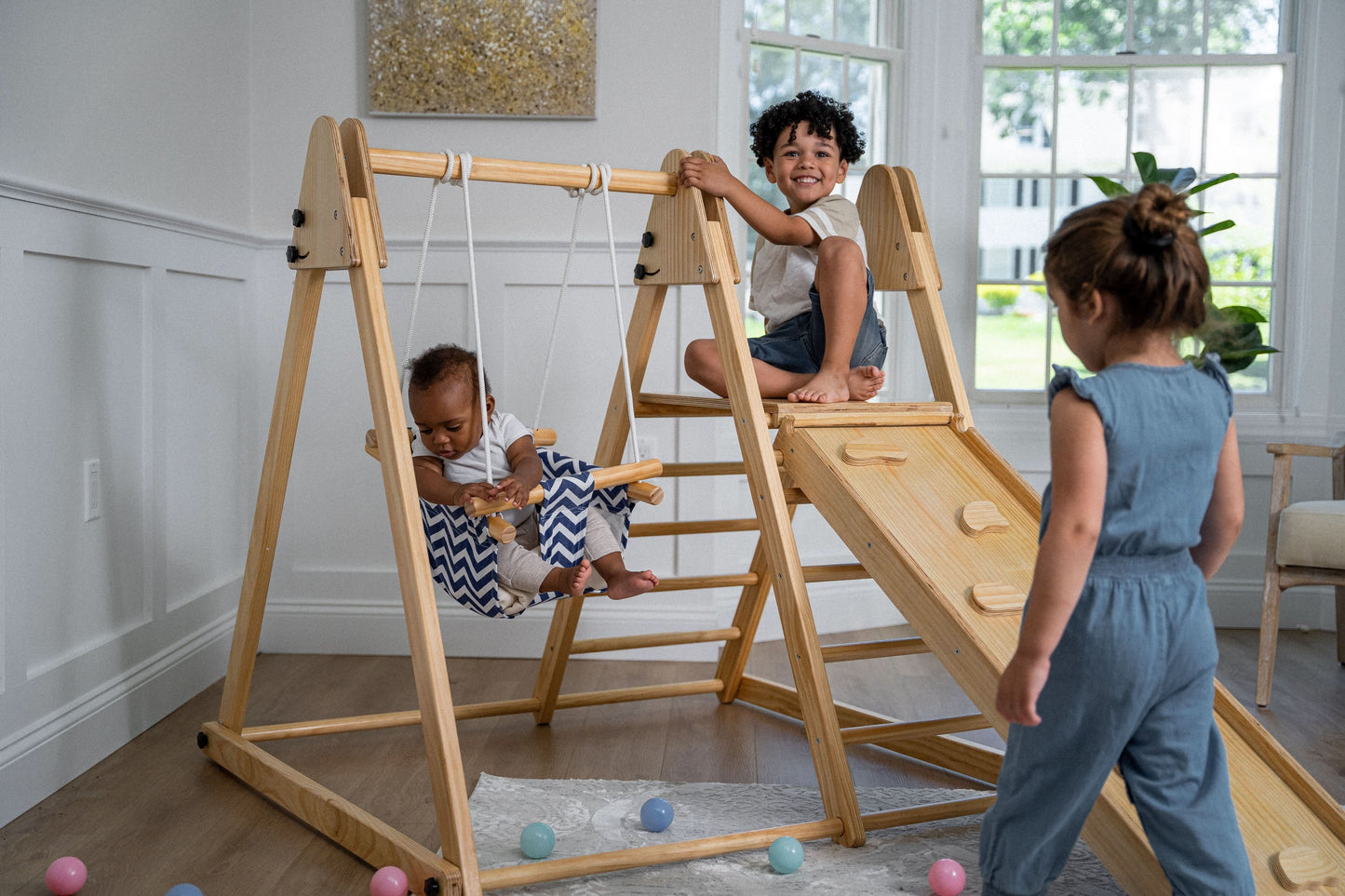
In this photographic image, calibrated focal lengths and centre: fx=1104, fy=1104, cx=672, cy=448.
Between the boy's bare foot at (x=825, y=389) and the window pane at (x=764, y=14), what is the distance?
4.96 ft

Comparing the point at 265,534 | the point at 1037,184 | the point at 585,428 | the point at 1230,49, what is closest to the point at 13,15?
the point at 265,534

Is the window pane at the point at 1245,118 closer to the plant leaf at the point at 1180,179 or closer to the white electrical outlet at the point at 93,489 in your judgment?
the plant leaf at the point at 1180,179

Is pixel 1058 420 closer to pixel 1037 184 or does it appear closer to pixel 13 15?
pixel 13 15

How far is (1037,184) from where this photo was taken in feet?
11.1

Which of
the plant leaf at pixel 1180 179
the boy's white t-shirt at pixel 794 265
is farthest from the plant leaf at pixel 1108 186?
the boy's white t-shirt at pixel 794 265

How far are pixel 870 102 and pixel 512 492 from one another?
2.16m

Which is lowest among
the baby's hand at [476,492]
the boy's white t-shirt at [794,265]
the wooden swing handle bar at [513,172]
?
the baby's hand at [476,492]

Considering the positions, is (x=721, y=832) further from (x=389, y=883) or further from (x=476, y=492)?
(x=476, y=492)

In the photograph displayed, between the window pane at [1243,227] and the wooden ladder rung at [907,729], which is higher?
the window pane at [1243,227]

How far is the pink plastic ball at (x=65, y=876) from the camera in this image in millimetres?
1508

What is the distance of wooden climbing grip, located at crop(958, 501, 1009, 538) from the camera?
5.65 feet

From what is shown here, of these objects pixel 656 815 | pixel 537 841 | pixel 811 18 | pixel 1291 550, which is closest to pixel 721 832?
pixel 656 815

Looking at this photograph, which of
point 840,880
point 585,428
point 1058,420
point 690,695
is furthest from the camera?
point 585,428

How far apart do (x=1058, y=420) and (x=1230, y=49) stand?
9.26ft
